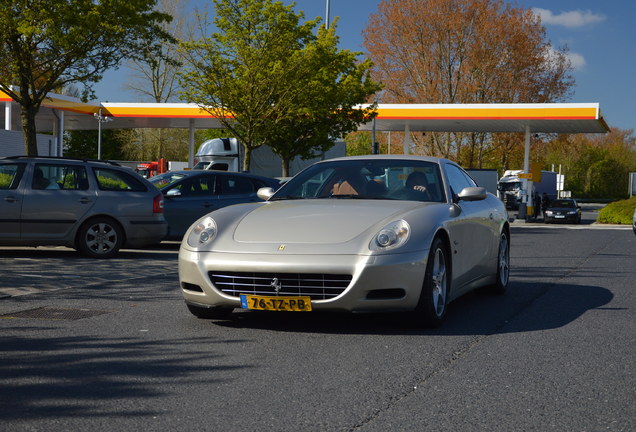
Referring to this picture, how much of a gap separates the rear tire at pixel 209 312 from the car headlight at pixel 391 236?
5.03ft

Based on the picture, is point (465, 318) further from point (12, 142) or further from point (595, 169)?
point (595, 169)

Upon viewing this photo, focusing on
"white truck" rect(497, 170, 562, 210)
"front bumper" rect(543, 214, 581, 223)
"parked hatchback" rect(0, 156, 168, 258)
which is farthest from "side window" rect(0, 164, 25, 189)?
"white truck" rect(497, 170, 562, 210)

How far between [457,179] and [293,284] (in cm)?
275

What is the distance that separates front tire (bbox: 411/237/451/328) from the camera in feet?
22.1

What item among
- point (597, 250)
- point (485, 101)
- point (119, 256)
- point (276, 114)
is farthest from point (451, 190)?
point (485, 101)

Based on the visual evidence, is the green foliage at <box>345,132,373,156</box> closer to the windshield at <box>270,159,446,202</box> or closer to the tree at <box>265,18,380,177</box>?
the tree at <box>265,18,380,177</box>

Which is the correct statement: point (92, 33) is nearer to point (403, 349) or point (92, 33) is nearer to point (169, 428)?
point (403, 349)

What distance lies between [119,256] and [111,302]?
5.44 m

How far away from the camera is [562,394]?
4.87m

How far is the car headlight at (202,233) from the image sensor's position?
6.88 m

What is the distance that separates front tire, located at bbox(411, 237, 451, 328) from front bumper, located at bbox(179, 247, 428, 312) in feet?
0.36

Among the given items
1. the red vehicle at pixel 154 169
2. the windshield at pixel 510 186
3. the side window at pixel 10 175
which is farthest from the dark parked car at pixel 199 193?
the windshield at pixel 510 186

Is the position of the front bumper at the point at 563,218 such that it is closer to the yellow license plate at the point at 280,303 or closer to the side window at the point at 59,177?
the side window at the point at 59,177

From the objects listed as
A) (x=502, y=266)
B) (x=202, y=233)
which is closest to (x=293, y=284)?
(x=202, y=233)
